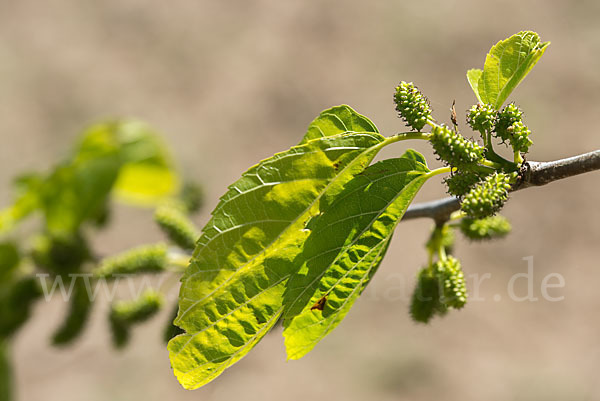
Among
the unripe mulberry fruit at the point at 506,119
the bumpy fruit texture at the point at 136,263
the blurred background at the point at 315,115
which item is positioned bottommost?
the blurred background at the point at 315,115

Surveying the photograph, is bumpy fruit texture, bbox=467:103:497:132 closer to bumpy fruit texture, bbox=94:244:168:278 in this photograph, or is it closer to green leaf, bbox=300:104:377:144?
green leaf, bbox=300:104:377:144

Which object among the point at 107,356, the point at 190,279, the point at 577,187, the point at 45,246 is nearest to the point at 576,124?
the point at 577,187

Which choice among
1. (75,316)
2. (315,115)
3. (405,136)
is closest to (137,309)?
(75,316)

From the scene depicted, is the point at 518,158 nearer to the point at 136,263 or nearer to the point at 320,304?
the point at 320,304

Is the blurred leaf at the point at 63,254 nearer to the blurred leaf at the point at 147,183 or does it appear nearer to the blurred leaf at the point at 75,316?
the blurred leaf at the point at 75,316

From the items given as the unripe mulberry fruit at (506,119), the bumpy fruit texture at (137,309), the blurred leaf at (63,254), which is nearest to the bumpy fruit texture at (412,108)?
the unripe mulberry fruit at (506,119)

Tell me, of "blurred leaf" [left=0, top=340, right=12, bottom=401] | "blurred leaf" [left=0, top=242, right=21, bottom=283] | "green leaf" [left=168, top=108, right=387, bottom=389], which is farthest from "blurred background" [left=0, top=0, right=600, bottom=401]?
"green leaf" [left=168, top=108, right=387, bottom=389]
